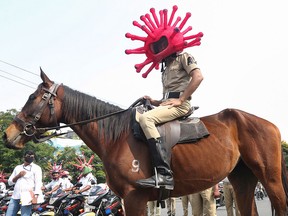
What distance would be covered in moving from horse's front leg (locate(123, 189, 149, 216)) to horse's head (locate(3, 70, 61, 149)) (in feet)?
4.71

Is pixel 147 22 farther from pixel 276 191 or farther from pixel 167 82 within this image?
pixel 276 191

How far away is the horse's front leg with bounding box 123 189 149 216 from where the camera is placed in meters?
4.13

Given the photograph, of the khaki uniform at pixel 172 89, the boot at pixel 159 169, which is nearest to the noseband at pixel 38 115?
the khaki uniform at pixel 172 89

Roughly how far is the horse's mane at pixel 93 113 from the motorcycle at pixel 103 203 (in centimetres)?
604

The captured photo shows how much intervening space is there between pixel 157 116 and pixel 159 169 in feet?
2.35

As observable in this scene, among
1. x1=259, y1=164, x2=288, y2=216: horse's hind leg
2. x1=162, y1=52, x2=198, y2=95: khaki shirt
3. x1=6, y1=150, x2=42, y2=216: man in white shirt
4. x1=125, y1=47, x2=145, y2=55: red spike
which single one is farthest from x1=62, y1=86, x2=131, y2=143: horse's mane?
x1=6, y1=150, x2=42, y2=216: man in white shirt

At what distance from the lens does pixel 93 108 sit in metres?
4.74

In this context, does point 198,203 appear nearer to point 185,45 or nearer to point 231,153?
point 231,153

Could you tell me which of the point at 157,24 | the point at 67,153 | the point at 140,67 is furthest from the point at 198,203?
the point at 67,153

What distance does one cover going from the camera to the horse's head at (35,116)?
4.50 m

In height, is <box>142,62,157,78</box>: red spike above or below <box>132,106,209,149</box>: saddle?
above

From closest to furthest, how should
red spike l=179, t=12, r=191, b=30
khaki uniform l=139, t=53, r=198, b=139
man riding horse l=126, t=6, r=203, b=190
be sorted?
man riding horse l=126, t=6, r=203, b=190 → khaki uniform l=139, t=53, r=198, b=139 → red spike l=179, t=12, r=191, b=30

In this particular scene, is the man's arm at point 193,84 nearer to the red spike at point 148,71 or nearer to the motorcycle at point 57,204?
the red spike at point 148,71

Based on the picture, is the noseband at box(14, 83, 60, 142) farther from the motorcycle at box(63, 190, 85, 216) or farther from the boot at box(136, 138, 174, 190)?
the motorcycle at box(63, 190, 85, 216)
